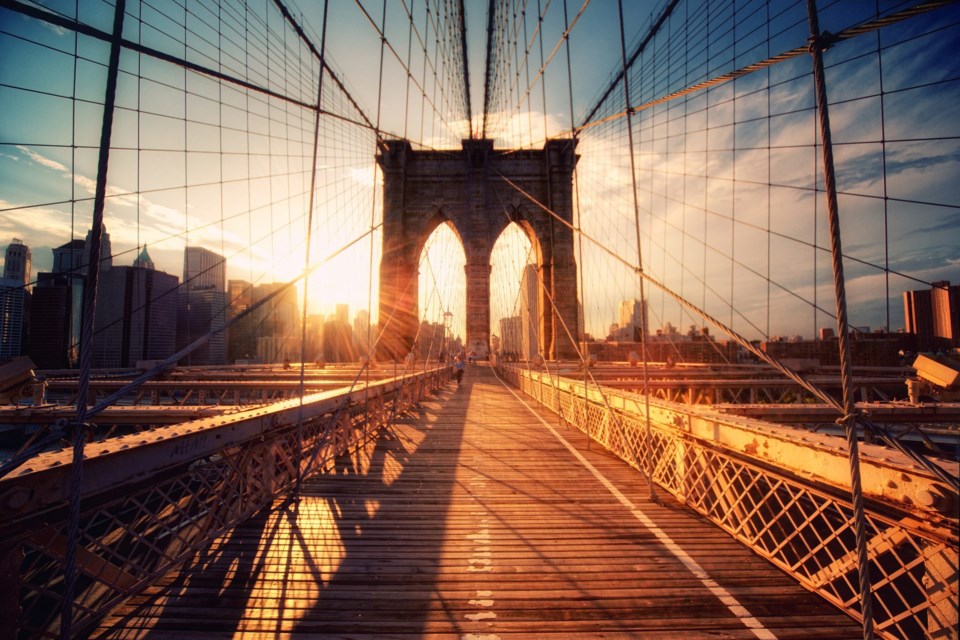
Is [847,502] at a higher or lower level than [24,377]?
lower

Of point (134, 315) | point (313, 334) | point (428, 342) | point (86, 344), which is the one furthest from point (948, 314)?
point (428, 342)

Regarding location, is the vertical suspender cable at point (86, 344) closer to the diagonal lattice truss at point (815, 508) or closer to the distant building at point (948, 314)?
the diagonal lattice truss at point (815, 508)

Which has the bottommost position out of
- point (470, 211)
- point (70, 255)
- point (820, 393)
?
point (820, 393)

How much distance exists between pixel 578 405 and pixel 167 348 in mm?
11602

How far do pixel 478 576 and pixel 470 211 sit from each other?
36.2 m

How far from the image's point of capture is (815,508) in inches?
149

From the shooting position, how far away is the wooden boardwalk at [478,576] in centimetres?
279

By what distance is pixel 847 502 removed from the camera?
2.77 m

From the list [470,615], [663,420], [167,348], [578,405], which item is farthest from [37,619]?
[663,420]

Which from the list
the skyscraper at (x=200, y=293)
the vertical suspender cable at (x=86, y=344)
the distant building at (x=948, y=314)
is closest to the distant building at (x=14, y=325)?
the skyscraper at (x=200, y=293)

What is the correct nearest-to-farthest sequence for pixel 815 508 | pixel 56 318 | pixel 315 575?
pixel 315 575, pixel 815 508, pixel 56 318

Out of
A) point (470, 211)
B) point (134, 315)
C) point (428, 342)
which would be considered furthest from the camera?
point (428, 342)

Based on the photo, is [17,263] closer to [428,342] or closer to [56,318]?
[56,318]

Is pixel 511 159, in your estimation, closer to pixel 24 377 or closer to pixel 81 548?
pixel 24 377
